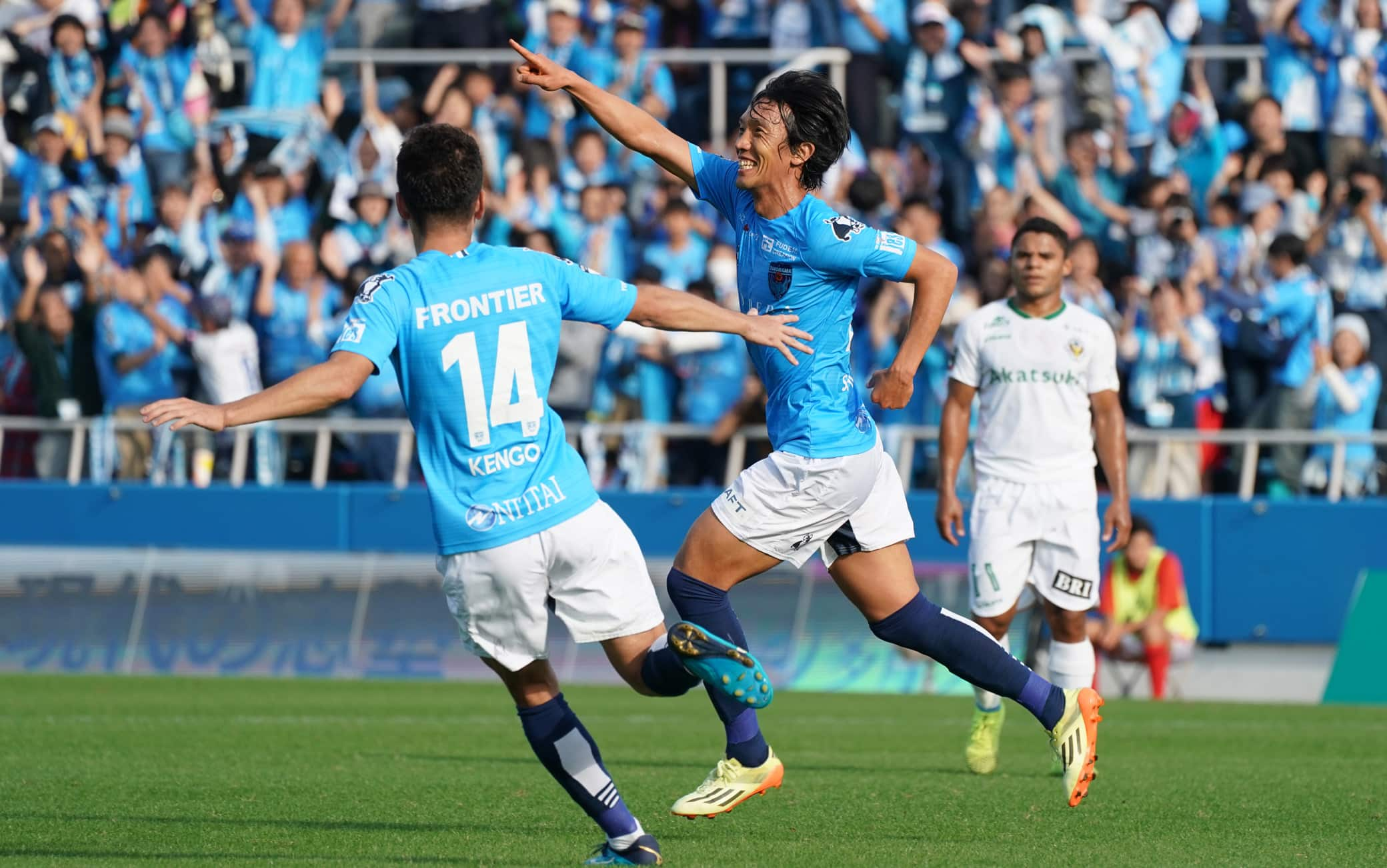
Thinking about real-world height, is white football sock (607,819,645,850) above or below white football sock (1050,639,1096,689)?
above

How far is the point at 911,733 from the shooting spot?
11.6 m

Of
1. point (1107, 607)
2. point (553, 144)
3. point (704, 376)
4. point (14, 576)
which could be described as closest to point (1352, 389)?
point (1107, 607)

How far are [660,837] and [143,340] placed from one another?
11.7 meters

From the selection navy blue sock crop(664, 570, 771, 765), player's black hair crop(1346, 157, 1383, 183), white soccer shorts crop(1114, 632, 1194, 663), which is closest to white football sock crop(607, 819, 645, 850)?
navy blue sock crop(664, 570, 771, 765)

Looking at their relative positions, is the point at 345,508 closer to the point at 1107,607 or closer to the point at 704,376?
the point at 704,376

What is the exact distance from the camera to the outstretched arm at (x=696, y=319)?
586 cm

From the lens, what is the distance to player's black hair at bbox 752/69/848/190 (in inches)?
273

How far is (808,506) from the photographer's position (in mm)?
6910

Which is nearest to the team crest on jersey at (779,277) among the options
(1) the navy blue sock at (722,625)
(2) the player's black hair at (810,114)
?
(2) the player's black hair at (810,114)

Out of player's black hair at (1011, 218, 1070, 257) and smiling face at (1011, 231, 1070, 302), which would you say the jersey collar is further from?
player's black hair at (1011, 218, 1070, 257)

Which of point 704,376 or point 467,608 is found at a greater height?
point 467,608

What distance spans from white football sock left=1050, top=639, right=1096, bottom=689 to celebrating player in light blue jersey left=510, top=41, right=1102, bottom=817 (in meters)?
2.37

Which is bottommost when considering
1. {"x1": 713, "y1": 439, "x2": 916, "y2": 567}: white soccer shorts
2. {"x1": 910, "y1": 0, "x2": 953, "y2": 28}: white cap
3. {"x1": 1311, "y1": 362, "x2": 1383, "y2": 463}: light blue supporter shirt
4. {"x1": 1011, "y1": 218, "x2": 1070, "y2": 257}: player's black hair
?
{"x1": 1311, "y1": 362, "x2": 1383, "y2": 463}: light blue supporter shirt

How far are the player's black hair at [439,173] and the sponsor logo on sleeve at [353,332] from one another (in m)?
0.39
